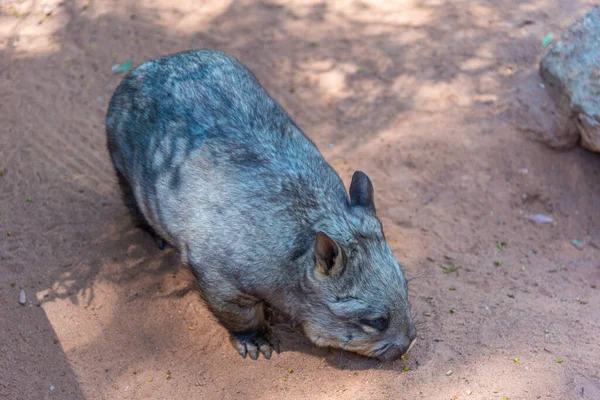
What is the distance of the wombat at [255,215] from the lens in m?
3.73

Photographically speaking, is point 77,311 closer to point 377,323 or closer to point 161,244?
point 161,244

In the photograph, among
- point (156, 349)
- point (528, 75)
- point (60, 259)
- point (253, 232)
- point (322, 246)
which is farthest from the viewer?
point (528, 75)

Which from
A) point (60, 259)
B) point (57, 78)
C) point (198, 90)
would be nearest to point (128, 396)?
point (60, 259)

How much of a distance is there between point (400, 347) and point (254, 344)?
1077mm

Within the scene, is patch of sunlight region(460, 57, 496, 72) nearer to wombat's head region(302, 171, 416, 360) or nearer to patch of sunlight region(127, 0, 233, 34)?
patch of sunlight region(127, 0, 233, 34)

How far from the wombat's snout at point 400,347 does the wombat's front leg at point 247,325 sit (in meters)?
0.86

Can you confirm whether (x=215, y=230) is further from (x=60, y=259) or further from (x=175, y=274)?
(x=60, y=259)

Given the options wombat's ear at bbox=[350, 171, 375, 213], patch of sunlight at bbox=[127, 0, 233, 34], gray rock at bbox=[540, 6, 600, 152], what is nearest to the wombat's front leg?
wombat's ear at bbox=[350, 171, 375, 213]

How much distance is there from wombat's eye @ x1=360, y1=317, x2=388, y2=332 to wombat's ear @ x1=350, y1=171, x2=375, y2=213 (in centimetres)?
76

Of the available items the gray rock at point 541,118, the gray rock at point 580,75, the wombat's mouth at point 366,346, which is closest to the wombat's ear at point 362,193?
the wombat's mouth at point 366,346

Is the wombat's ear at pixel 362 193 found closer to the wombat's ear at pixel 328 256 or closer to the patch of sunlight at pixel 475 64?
the wombat's ear at pixel 328 256

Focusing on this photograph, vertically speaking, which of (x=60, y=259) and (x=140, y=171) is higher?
(x=140, y=171)

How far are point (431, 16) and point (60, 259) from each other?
5.03m

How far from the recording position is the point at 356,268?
3.66m
